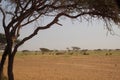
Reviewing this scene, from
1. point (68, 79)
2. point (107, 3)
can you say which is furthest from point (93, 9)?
point (68, 79)

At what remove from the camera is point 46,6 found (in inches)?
538

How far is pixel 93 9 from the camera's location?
12625mm

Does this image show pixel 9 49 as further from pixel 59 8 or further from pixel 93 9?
pixel 93 9

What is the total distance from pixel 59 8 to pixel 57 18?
499mm

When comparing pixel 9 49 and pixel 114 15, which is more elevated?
pixel 114 15

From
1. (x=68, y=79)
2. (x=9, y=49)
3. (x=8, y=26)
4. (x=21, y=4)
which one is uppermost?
(x=21, y=4)

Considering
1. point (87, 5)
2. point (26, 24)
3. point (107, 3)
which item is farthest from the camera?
point (26, 24)

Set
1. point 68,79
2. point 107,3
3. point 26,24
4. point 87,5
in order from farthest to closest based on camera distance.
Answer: point 68,79 → point 26,24 → point 87,5 → point 107,3

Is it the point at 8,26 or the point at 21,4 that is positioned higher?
the point at 21,4

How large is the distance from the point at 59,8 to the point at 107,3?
8.55 feet

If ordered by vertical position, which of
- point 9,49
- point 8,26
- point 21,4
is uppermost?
point 21,4

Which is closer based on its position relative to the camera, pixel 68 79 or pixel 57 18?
pixel 57 18

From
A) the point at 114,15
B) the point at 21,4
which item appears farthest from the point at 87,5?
the point at 21,4

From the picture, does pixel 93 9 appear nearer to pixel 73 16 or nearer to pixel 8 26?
pixel 73 16
